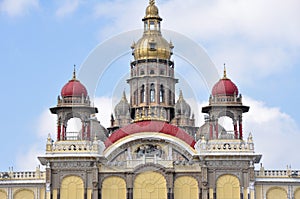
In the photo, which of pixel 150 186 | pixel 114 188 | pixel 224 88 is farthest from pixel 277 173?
pixel 114 188

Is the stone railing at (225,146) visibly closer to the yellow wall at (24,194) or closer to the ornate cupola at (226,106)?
the ornate cupola at (226,106)

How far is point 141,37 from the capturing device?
240 feet

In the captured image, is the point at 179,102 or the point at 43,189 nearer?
the point at 43,189

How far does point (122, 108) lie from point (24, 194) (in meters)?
16.7

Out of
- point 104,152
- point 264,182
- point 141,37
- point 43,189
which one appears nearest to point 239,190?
point 264,182

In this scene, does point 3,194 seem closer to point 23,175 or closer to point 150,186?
point 23,175

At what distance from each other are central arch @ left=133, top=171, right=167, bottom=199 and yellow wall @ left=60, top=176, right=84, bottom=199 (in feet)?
12.2

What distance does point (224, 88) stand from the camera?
197ft

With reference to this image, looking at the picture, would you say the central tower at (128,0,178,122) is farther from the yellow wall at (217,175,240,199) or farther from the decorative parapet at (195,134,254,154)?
the yellow wall at (217,175,240,199)

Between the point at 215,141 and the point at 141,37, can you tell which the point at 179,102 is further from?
the point at 215,141

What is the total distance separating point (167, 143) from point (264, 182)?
7.32 meters

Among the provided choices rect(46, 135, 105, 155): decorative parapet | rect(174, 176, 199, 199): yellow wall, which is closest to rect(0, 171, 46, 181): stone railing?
rect(46, 135, 105, 155): decorative parapet

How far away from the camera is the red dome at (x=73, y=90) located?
6000 cm

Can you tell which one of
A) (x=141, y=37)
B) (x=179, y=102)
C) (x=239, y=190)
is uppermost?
(x=141, y=37)
